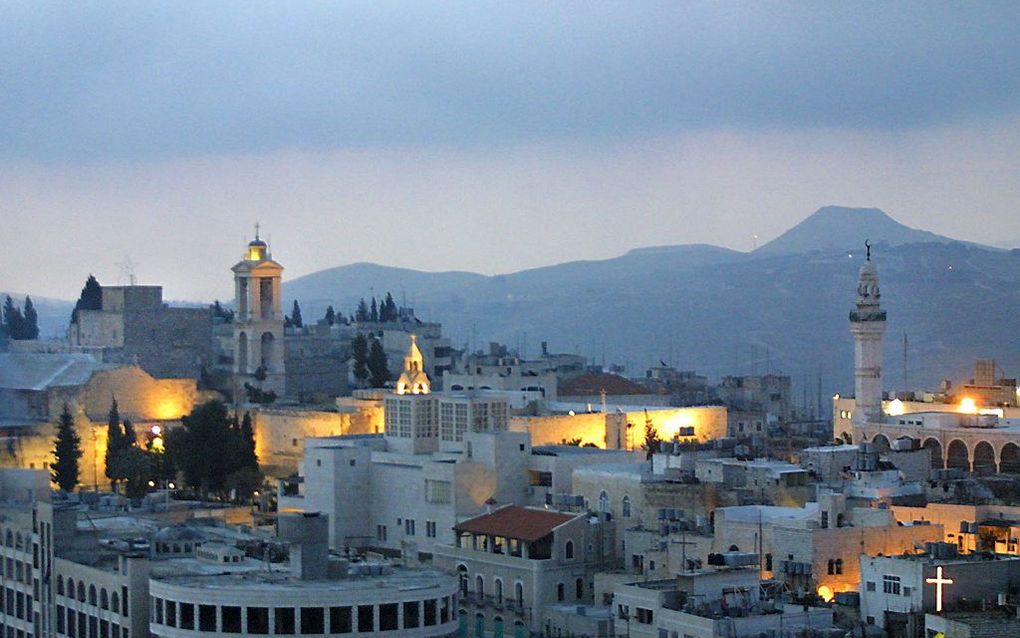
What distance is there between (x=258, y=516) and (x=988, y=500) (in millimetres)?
21473

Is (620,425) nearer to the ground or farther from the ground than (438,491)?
farther from the ground

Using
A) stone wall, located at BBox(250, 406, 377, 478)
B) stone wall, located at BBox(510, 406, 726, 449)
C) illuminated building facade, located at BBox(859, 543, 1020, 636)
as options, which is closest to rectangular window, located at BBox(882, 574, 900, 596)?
illuminated building facade, located at BBox(859, 543, 1020, 636)

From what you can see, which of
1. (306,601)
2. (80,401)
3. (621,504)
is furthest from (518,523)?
(80,401)

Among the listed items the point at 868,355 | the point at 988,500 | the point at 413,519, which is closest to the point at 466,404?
the point at 413,519

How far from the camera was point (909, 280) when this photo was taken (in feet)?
518

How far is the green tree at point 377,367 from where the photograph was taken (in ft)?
318

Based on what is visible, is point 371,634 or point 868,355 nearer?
point 371,634

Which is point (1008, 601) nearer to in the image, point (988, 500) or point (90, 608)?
point (988, 500)

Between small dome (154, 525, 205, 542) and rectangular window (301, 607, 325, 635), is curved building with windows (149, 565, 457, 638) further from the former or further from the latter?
small dome (154, 525, 205, 542)

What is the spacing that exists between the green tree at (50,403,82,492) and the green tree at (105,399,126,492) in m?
1.04

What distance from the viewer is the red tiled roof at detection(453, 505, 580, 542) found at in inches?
2153

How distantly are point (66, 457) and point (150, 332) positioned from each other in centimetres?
2164

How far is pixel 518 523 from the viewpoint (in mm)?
55812

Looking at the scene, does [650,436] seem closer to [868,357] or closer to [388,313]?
[868,357]
